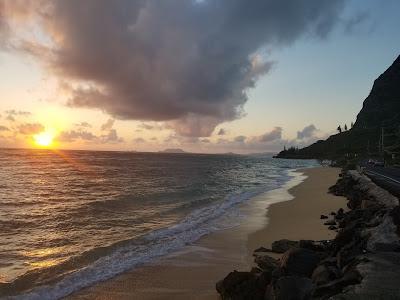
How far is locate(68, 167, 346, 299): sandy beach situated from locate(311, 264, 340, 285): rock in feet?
8.79

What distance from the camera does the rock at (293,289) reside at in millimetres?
8742

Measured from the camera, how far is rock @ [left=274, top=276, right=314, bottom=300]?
874 centimetres

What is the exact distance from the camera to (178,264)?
14.5 meters

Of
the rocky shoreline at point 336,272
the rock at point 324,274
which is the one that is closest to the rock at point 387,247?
the rocky shoreline at point 336,272

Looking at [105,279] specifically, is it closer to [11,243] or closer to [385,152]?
[11,243]

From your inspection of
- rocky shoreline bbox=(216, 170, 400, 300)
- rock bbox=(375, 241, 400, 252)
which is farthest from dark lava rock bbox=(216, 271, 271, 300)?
rock bbox=(375, 241, 400, 252)

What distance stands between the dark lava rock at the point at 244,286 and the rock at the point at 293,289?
746 millimetres

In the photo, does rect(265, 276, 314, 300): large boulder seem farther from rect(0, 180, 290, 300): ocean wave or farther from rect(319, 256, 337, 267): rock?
rect(0, 180, 290, 300): ocean wave

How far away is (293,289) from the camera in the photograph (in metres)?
8.88

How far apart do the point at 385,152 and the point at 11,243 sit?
302ft

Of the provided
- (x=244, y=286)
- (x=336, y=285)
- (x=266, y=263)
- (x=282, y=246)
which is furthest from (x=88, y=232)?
(x=336, y=285)

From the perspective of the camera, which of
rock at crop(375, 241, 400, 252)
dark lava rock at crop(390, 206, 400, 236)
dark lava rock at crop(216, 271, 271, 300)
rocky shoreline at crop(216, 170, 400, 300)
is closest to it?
rocky shoreline at crop(216, 170, 400, 300)

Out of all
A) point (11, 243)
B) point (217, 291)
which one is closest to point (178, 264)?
point (217, 291)

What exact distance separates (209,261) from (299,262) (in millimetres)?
4335
